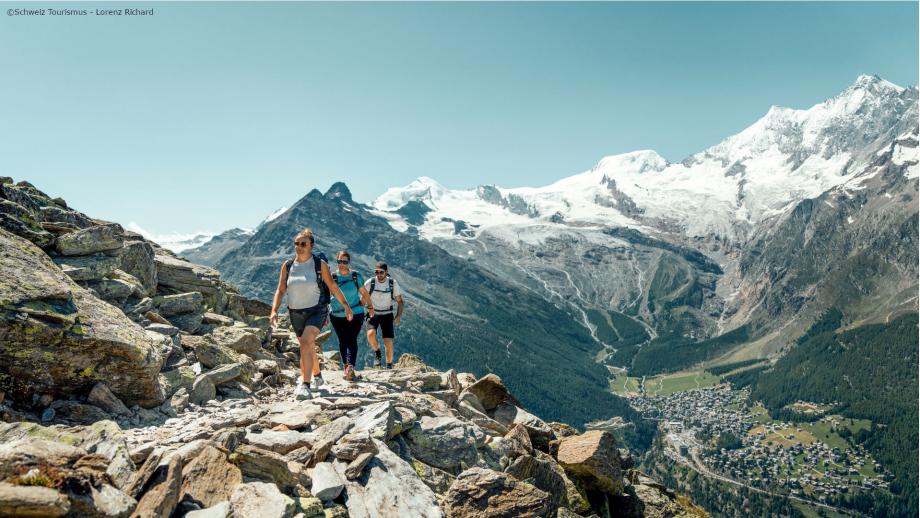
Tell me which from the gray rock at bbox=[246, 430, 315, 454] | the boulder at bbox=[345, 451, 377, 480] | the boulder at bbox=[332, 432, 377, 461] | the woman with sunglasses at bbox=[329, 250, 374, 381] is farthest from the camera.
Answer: the woman with sunglasses at bbox=[329, 250, 374, 381]

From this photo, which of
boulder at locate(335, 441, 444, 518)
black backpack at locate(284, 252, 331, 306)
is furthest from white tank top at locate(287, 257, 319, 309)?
boulder at locate(335, 441, 444, 518)

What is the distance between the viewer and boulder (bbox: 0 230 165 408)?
1233 cm

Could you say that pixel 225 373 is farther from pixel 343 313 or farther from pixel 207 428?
pixel 207 428

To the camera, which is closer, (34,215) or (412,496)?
(412,496)

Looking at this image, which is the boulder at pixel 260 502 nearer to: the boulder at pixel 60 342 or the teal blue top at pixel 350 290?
the boulder at pixel 60 342

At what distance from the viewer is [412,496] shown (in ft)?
38.5

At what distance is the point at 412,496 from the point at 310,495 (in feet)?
8.12

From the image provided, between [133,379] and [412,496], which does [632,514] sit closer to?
[412,496]

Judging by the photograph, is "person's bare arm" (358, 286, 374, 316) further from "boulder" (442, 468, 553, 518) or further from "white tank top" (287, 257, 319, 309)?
"boulder" (442, 468, 553, 518)

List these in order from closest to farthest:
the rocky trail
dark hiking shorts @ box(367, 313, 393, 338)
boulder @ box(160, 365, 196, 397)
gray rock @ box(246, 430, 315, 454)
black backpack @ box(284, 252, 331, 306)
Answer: the rocky trail
gray rock @ box(246, 430, 315, 454)
boulder @ box(160, 365, 196, 397)
black backpack @ box(284, 252, 331, 306)
dark hiking shorts @ box(367, 313, 393, 338)

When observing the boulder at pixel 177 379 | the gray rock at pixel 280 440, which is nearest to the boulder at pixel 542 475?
the gray rock at pixel 280 440

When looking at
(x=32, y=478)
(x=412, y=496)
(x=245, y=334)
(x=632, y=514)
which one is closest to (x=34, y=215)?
(x=245, y=334)

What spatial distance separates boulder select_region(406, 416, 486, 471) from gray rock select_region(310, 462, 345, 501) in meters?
3.68

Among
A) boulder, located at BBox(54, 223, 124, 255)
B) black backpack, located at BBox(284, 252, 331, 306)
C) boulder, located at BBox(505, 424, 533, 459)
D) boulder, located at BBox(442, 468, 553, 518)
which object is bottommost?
boulder, located at BBox(505, 424, 533, 459)
